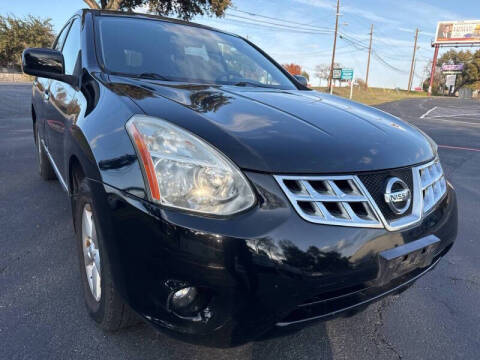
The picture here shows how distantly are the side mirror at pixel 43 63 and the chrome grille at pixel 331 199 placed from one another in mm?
1742

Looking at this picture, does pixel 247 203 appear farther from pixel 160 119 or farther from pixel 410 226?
pixel 410 226

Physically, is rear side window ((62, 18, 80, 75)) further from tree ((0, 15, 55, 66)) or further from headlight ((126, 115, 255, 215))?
tree ((0, 15, 55, 66))

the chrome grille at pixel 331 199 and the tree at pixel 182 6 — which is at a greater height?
Result: the tree at pixel 182 6

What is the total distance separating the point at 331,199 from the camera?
4.19 feet

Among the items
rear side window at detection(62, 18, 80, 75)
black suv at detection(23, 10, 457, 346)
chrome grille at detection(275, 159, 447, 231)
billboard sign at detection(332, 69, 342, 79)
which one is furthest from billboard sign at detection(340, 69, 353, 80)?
chrome grille at detection(275, 159, 447, 231)

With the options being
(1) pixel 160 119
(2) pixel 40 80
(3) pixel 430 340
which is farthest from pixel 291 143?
(2) pixel 40 80

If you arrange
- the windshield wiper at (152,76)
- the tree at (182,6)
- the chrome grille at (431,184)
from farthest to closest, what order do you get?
the tree at (182,6) < the windshield wiper at (152,76) < the chrome grille at (431,184)

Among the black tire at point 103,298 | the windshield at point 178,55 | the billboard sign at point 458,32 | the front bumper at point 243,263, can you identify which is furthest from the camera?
the billboard sign at point 458,32

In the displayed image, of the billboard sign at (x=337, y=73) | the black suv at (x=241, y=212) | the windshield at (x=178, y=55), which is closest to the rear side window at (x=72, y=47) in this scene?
the windshield at (x=178, y=55)

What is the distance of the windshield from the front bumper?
1159 mm

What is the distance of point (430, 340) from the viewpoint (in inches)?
71.9

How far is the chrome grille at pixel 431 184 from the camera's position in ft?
5.23

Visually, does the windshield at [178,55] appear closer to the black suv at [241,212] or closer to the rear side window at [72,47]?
the rear side window at [72,47]

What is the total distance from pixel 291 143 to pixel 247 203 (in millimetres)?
329
